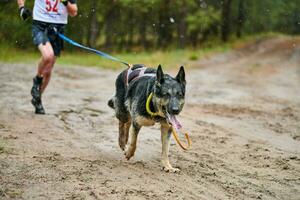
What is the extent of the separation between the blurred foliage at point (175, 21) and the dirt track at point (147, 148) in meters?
13.2

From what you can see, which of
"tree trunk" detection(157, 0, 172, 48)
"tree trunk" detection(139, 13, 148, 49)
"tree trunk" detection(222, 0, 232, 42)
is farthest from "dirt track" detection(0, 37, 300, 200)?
"tree trunk" detection(222, 0, 232, 42)

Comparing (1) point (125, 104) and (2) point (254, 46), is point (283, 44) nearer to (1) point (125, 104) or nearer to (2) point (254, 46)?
(2) point (254, 46)

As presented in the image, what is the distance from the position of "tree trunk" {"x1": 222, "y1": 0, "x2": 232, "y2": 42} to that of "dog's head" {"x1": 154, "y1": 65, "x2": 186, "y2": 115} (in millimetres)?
26762

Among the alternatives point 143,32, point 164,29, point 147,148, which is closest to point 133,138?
point 147,148

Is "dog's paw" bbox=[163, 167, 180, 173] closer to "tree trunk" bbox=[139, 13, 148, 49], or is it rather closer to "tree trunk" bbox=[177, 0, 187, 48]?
"tree trunk" bbox=[177, 0, 187, 48]

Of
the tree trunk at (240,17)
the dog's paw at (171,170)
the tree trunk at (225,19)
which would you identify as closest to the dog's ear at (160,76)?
the dog's paw at (171,170)

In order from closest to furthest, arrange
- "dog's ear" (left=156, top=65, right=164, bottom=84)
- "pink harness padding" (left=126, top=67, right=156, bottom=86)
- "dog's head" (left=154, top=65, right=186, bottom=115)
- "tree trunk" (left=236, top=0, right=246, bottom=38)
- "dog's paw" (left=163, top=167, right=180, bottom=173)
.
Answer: "dog's head" (left=154, top=65, right=186, bottom=115) < "dog's ear" (left=156, top=65, right=164, bottom=84) < "dog's paw" (left=163, top=167, right=180, bottom=173) < "pink harness padding" (left=126, top=67, right=156, bottom=86) < "tree trunk" (left=236, top=0, right=246, bottom=38)

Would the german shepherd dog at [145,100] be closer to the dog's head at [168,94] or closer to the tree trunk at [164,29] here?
the dog's head at [168,94]

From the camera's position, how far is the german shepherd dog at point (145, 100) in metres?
5.19

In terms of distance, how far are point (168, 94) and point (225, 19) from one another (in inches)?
1094

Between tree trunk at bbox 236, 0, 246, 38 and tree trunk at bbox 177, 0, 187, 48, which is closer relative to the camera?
tree trunk at bbox 177, 0, 187, 48

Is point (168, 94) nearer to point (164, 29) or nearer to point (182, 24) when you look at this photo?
point (182, 24)

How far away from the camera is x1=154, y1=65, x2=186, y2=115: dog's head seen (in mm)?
5105

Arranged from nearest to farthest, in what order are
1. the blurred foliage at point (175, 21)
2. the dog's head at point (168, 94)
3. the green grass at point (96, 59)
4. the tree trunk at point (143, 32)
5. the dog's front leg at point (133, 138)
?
the dog's head at point (168, 94)
the dog's front leg at point (133, 138)
the green grass at point (96, 59)
the blurred foliage at point (175, 21)
the tree trunk at point (143, 32)
